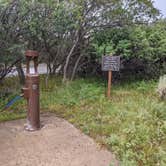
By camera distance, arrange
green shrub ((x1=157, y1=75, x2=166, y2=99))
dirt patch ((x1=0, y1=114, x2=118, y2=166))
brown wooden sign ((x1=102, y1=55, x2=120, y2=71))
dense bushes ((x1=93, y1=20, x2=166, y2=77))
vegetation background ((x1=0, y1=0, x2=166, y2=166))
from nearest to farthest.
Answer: dirt patch ((x1=0, y1=114, x2=118, y2=166)), vegetation background ((x1=0, y1=0, x2=166, y2=166)), green shrub ((x1=157, y1=75, x2=166, y2=99)), brown wooden sign ((x1=102, y1=55, x2=120, y2=71)), dense bushes ((x1=93, y1=20, x2=166, y2=77))

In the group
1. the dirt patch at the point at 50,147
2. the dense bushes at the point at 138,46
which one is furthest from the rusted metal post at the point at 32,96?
the dense bushes at the point at 138,46

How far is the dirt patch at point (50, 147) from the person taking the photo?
289 cm

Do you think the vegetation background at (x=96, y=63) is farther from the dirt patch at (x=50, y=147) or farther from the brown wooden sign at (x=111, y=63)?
the brown wooden sign at (x=111, y=63)

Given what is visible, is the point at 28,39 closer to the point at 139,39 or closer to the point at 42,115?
the point at 42,115

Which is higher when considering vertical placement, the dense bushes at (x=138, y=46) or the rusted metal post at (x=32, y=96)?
the dense bushes at (x=138, y=46)

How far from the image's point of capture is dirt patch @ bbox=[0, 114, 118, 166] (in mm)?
2891

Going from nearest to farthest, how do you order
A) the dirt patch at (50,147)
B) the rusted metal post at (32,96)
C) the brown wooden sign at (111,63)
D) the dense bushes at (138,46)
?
the dirt patch at (50,147) < the rusted metal post at (32,96) < the brown wooden sign at (111,63) < the dense bushes at (138,46)

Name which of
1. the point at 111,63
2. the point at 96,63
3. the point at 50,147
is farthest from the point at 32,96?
the point at 96,63

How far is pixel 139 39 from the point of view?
19.2 feet

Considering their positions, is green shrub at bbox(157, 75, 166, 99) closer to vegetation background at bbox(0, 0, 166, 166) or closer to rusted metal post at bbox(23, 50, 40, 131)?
vegetation background at bbox(0, 0, 166, 166)

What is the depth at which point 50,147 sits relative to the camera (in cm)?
320

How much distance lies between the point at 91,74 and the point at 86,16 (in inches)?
60.2

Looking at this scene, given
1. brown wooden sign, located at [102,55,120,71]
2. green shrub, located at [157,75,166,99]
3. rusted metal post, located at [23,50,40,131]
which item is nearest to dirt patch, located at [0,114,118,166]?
rusted metal post, located at [23,50,40,131]

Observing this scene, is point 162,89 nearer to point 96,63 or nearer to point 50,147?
point 96,63
